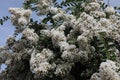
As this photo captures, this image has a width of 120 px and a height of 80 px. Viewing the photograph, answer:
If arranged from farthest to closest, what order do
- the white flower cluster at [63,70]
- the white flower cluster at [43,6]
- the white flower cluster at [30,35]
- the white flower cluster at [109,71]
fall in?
the white flower cluster at [43,6] → the white flower cluster at [30,35] → the white flower cluster at [63,70] → the white flower cluster at [109,71]

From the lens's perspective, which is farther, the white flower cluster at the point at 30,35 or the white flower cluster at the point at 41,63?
the white flower cluster at the point at 30,35

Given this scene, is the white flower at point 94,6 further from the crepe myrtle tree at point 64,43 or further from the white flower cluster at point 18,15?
the white flower cluster at point 18,15

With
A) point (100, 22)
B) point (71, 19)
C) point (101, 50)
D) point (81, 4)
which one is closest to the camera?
point (101, 50)

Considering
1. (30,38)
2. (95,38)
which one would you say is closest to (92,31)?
(95,38)

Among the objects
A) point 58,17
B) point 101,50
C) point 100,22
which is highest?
point 58,17

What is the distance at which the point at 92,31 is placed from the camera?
16.6 ft

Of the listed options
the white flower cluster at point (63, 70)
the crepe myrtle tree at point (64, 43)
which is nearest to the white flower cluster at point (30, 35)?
the crepe myrtle tree at point (64, 43)

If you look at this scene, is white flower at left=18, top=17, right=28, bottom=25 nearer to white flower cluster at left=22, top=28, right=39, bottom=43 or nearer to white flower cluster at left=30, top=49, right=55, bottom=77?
white flower cluster at left=22, top=28, right=39, bottom=43

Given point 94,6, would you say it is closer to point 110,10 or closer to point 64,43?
point 110,10

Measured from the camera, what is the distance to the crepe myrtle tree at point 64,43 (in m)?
4.96

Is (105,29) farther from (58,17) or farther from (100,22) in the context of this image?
(58,17)

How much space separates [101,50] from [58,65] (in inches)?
21.8

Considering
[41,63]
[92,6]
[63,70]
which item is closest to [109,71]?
[63,70]

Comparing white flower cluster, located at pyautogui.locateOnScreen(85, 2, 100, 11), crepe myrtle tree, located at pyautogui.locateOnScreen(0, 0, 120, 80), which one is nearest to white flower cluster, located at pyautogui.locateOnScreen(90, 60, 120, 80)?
crepe myrtle tree, located at pyautogui.locateOnScreen(0, 0, 120, 80)
